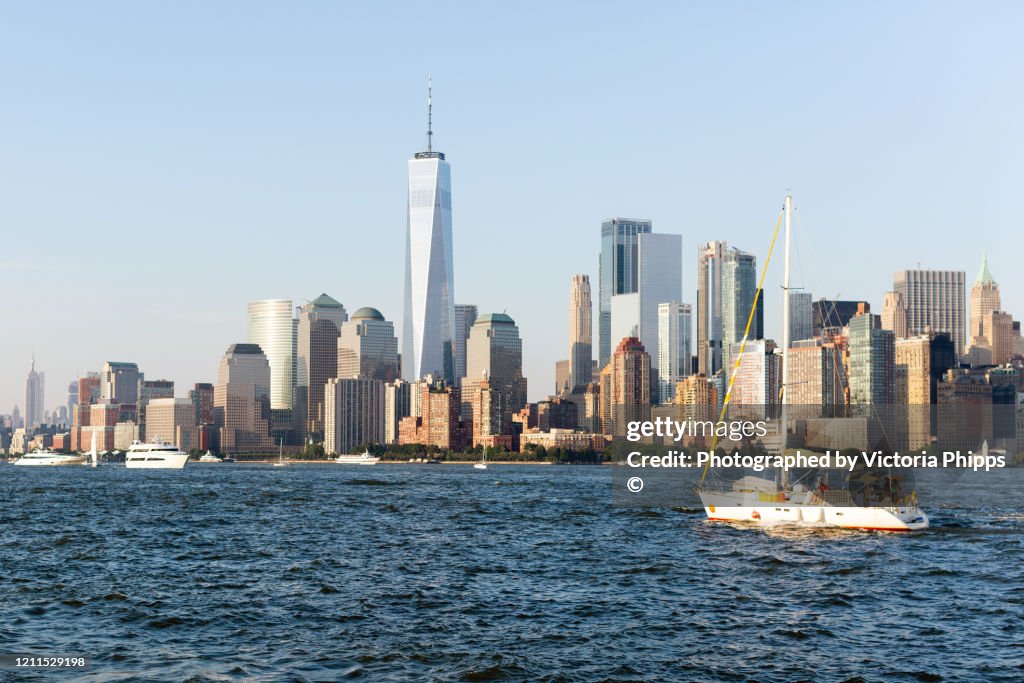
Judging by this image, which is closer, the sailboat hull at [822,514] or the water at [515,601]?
the water at [515,601]

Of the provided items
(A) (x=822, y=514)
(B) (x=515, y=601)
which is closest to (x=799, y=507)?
(A) (x=822, y=514)

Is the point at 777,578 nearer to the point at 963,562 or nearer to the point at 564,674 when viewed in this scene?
the point at 963,562

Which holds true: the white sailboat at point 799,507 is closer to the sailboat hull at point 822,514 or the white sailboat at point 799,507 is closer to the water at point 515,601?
the sailboat hull at point 822,514

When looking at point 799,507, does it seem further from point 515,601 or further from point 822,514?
point 515,601

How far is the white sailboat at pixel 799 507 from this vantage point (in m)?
78.4

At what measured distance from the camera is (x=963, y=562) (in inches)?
2514

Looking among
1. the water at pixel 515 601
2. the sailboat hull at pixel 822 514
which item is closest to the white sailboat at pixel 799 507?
the sailboat hull at pixel 822 514

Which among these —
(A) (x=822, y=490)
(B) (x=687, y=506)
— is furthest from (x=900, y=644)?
(B) (x=687, y=506)

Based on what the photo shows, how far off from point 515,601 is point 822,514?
117 feet

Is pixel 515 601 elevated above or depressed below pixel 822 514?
below

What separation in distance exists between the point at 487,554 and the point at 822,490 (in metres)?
25.9

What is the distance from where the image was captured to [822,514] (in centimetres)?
7925

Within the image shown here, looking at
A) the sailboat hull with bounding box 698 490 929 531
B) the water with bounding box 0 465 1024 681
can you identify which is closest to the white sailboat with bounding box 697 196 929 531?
the sailboat hull with bounding box 698 490 929 531

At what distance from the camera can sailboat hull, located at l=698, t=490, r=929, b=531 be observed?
78.2 metres
